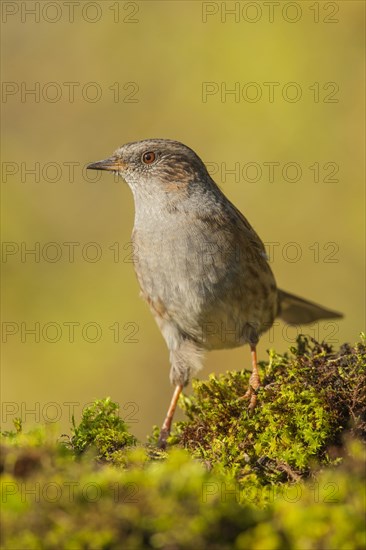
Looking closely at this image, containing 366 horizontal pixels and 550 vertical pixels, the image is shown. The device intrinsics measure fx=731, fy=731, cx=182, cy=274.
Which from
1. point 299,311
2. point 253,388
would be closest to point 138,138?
point 299,311

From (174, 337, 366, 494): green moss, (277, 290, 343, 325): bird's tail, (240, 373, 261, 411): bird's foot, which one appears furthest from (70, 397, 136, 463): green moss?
(277, 290, 343, 325): bird's tail

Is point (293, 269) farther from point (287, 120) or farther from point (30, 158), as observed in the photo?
point (30, 158)

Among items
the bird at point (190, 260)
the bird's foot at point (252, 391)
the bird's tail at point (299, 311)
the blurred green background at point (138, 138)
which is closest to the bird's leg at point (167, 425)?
the bird at point (190, 260)

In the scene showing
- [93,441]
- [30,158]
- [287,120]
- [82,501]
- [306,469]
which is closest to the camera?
[82,501]

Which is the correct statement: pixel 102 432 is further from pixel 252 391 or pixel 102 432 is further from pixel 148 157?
pixel 148 157

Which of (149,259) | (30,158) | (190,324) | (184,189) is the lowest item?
(190,324)

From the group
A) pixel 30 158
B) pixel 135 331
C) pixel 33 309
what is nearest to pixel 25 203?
pixel 30 158

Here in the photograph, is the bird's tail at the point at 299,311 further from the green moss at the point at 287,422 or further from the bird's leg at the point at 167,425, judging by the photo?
the green moss at the point at 287,422

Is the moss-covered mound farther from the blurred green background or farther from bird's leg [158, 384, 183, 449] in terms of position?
the blurred green background
